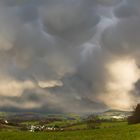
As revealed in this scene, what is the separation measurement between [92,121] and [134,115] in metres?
79.3

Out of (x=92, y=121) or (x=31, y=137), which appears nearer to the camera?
(x=31, y=137)

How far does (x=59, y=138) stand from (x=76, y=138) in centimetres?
259

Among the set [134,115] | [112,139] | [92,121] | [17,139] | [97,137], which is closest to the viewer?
[112,139]

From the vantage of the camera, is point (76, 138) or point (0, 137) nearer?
point (76, 138)

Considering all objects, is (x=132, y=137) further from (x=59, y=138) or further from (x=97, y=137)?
(x=59, y=138)

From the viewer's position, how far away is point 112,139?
44.8m

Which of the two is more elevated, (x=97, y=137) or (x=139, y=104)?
A: (x=139, y=104)

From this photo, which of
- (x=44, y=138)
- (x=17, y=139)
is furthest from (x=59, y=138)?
(x=17, y=139)

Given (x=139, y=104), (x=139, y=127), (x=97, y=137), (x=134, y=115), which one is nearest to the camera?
(x=97, y=137)

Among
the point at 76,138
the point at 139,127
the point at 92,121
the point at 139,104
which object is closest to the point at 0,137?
the point at 76,138

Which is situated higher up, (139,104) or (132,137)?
(139,104)

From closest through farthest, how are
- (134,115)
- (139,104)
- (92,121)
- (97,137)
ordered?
(97,137)
(134,115)
(139,104)
(92,121)

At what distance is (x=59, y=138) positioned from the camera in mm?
49312

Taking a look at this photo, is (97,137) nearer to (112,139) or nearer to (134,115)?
(112,139)
